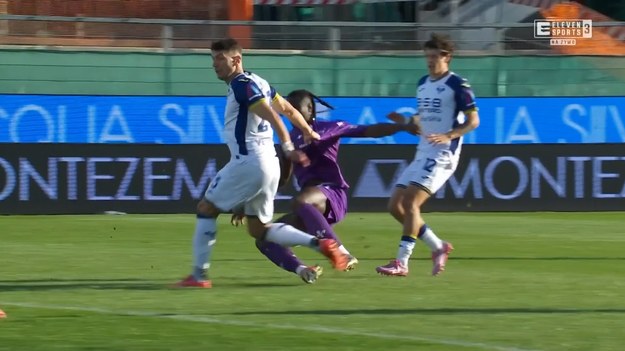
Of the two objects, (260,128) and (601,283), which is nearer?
(260,128)

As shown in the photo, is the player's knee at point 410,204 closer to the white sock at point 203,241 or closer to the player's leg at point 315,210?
the player's leg at point 315,210

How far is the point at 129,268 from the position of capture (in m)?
12.4

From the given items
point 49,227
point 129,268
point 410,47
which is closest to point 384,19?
point 410,47

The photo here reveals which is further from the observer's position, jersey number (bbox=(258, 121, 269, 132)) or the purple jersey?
the purple jersey

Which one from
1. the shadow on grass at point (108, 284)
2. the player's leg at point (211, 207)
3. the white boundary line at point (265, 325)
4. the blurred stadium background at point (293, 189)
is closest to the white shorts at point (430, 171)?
the blurred stadium background at point (293, 189)

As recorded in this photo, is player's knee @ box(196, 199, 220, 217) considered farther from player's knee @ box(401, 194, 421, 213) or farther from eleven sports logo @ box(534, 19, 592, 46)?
eleven sports logo @ box(534, 19, 592, 46)

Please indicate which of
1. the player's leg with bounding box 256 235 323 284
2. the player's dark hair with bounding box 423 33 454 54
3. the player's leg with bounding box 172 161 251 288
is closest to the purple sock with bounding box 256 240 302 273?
the player's leg with bounding box 256 235 323 284

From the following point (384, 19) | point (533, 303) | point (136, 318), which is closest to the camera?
point (136, 318)

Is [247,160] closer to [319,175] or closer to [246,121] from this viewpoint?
[246,121]

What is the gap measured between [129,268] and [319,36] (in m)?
12.5

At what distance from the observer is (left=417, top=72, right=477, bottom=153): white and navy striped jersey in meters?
11.7

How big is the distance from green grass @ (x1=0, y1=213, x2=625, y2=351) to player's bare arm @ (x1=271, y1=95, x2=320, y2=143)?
1190 mm

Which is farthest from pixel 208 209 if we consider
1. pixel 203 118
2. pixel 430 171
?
pixel 203 118

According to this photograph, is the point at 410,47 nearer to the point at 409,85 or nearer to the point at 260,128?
the point at 409,85
